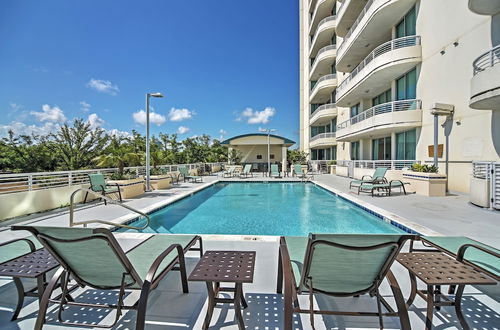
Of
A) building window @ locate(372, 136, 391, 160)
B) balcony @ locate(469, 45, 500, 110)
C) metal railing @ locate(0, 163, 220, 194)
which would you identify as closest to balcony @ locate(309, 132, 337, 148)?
building window @ locate(372, 136, 391, 160)

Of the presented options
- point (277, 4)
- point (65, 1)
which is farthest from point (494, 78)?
point (277, 4)

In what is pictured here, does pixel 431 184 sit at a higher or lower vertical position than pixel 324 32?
lower

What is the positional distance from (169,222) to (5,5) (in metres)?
19.1

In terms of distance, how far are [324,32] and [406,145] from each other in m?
16.1

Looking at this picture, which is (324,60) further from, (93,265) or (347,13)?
(93,265)

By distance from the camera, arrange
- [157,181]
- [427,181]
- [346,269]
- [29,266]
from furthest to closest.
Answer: [157,181], [427,181], [29,266], [346,269]

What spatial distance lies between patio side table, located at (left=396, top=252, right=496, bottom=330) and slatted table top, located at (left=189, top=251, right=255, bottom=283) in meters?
1.45

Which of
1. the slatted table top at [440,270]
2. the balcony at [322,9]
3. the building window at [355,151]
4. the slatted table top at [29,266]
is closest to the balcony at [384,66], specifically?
the building window at [355,151]

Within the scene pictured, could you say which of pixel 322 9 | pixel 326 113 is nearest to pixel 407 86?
pixel 326 113

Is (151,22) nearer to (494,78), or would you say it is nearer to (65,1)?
(65,1)

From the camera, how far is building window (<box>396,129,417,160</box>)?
43.4 feet

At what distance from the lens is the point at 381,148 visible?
16984mm

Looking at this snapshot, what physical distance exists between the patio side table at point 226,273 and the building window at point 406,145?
1416 centimetres

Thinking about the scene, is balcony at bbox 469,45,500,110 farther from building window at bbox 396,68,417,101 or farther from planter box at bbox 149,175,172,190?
planter box at bbox 149,175,172,190
